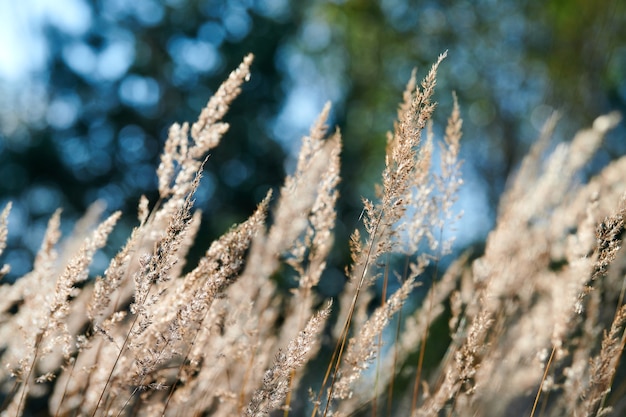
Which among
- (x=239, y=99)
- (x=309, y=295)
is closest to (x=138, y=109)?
(x=239, y=99)

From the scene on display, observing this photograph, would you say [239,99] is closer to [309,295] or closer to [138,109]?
[138,109]

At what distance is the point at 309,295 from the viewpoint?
5.99 feet

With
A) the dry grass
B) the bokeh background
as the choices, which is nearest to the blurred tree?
the bokeh background

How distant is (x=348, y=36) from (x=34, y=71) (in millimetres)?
6966

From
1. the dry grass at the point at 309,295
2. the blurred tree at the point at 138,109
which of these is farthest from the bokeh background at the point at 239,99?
the dry grass at the point at 309,295

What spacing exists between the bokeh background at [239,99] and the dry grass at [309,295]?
24.2 ft

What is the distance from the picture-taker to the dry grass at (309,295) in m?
1.22

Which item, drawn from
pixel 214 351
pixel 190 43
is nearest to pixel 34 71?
pixel 190 43

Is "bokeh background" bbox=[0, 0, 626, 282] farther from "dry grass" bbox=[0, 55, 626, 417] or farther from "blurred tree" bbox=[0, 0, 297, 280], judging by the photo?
"dry grass" bbox=[0, 55, 626, 417]

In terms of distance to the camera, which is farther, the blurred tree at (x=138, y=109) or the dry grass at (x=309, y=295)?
the blurred tree at (x=138, y=109)

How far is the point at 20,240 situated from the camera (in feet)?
31.2

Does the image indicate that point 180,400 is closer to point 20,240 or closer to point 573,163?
point 573,163

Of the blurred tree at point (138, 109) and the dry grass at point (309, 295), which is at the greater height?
the blurred tree at point (138, 109)

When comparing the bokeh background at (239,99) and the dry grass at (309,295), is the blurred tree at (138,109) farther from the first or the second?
the dry grass at (309,295)
